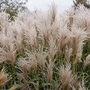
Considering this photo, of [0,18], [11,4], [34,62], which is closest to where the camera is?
[34,62]

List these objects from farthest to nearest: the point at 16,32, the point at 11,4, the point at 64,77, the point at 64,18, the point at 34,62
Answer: the point at 11,4 → the point at 64,18 → the point at 16,32 → the point at 34,62 → the point at 64,77

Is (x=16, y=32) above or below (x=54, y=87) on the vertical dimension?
above

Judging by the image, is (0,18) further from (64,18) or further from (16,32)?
(64,18)

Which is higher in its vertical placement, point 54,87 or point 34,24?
point 34,24

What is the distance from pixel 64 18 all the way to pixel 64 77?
1.41 m

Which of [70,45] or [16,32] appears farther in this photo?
[16,32]

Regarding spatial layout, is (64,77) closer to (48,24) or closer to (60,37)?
(60,37)

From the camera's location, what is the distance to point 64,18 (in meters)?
3.07

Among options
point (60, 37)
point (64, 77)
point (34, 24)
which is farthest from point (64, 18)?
point (64, 77)

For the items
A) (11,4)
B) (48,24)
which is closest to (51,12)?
(48,24)

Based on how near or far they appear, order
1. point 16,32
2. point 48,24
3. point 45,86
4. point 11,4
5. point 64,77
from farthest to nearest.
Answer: point 11,4 < point 16,32 < point 48,24 < point 45,86 < point 64,77

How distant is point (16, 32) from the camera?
8.91ft

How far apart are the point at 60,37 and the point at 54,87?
0.64 meters

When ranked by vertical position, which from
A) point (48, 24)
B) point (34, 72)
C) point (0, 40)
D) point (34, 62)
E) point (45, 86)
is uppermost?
point (48, 24)
